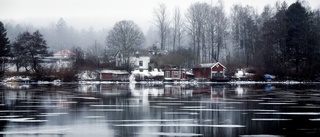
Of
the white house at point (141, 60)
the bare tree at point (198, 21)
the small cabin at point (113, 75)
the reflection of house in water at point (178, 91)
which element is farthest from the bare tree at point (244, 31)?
the reflection of house in water at point (178, 91)

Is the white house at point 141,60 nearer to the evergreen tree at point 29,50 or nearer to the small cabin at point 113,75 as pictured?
the small cabin at point 113,75

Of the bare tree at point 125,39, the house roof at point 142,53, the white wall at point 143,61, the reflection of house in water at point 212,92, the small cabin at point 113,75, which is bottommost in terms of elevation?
the reflection of house in water at point 212,92

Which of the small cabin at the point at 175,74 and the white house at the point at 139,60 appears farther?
the white house at the point at 139,60

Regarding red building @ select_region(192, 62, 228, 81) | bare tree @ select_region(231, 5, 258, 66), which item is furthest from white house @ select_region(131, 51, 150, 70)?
bare tree @ select_region(231, 5, 258, 66)

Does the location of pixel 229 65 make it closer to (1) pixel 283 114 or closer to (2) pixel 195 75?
(2) pixel 195 75

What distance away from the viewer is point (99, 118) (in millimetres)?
15438

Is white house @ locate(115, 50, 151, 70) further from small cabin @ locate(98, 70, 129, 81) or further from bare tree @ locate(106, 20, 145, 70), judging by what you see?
small cabin @ locate(98, 70, 129, 81)

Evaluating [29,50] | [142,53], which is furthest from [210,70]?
[29,50]

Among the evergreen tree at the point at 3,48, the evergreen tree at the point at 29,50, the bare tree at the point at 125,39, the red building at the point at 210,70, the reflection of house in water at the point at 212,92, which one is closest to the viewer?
the reflection of house in water at the point at 212,92

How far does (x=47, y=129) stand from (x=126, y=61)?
7057 cm

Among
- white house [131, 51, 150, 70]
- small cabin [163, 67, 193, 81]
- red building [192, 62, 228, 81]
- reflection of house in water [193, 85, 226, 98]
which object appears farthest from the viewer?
white house [131, 51, 150, 70]

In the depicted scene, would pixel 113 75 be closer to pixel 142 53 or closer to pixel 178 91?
pixel 142 53

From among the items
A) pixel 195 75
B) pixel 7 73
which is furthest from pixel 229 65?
pixel 7 73

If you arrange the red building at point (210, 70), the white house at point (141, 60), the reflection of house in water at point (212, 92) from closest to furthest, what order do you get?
the reflection of house in water at point (212, 92) → the red building at point (210, 70) → the white house at point (141, 60)
